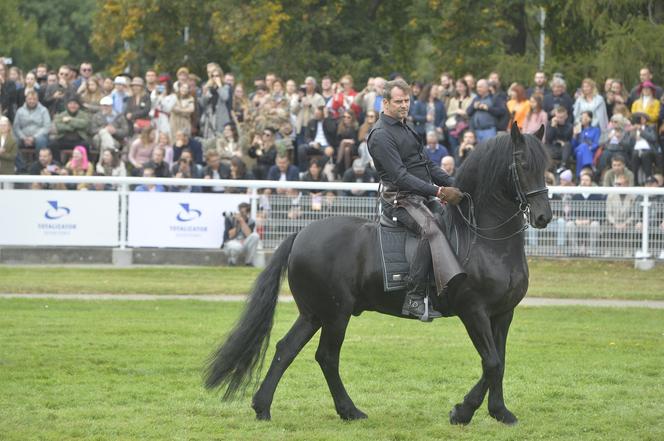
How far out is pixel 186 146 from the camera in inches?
915

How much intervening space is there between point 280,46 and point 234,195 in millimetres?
16538

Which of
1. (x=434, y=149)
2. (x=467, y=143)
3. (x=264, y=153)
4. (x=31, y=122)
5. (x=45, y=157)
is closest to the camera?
(x=467, y=143)

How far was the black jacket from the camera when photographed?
31.5 ft

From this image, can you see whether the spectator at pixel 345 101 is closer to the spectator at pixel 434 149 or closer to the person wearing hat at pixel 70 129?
the spectator at pixel 434 149

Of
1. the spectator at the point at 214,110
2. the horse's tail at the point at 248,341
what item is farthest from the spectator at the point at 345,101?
the horse's tail at the point at 248,341

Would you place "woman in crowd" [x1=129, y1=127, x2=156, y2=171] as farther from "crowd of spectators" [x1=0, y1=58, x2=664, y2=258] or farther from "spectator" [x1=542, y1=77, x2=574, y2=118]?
"spectator" [x1=542, y1=77, x2=574, y2=118]

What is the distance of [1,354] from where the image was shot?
1273 cm

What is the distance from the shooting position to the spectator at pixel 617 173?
69.2ft

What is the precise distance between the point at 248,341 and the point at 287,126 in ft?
45.3

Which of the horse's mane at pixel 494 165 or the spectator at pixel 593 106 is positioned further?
the spectator at pixel 593 106

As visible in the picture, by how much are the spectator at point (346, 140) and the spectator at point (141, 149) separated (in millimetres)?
3139

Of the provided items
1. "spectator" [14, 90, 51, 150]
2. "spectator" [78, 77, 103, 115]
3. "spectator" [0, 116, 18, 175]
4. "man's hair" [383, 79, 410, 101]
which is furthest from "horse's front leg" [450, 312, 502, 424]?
"spectator" [78, 77, 103, 115]

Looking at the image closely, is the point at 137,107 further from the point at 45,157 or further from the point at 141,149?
the point at 45,157

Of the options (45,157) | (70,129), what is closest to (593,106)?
(70,129)
